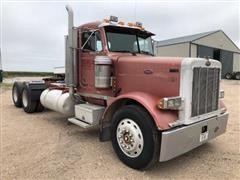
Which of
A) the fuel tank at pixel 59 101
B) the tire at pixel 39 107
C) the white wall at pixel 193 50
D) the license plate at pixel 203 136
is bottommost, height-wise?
the tire at pixel 39 107

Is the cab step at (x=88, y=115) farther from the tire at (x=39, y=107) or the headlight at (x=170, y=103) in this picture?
the tire at (x=39, y=107)

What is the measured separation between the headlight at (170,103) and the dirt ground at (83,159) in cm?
105

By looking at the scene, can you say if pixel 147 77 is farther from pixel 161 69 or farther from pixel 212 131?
pixel 212 131

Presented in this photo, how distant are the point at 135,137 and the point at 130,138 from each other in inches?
5.4

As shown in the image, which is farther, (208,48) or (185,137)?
(208,48)

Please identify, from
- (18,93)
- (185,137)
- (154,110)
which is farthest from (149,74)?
(18,93)

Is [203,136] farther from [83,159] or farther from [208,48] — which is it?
[208,48]

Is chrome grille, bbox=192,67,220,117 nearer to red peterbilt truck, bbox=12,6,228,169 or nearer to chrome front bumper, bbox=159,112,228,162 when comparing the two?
red peterbilt truck, bbox=12,6,228,169

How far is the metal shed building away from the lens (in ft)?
106

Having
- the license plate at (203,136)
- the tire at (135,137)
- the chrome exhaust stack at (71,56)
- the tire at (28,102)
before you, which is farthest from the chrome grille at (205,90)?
the tire at (28,102)

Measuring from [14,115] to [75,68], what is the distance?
3556 mm

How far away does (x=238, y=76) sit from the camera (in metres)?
33.7

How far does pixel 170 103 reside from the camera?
3.54 m

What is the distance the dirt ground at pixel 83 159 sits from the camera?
3680 mm
